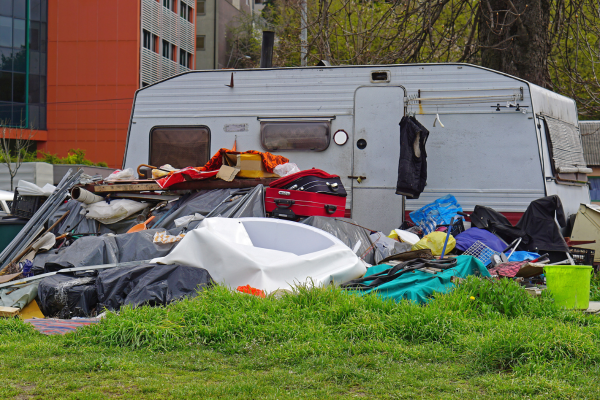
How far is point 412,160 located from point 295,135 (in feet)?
6.04

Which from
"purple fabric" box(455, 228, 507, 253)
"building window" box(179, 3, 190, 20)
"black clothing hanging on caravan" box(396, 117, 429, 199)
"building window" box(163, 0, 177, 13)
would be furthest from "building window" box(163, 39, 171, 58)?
"purple fabric" box(455, 228, 507, 253)

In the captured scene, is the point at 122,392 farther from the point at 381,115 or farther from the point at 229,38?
the point at 229,38

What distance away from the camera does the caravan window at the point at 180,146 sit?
395 inches

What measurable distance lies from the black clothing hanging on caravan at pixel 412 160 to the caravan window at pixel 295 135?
121cm

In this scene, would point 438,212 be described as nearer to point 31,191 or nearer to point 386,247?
point 386,247

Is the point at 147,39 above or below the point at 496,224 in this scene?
above

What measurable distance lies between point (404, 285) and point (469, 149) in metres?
3.81

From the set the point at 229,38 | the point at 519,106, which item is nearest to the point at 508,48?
the point at 519,106

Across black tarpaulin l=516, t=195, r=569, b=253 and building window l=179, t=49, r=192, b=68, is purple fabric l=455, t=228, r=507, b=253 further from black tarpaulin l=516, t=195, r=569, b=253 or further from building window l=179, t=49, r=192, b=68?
building window l=179, t=49, r=192, b=68

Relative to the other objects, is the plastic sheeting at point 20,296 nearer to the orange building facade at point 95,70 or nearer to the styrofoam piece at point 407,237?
the styrofoam piece at point 407,237

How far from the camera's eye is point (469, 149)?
29.7 feet

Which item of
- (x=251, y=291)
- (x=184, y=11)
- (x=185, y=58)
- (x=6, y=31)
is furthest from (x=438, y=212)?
(x=184, y=11)

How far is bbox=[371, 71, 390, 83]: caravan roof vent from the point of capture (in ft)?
30.5

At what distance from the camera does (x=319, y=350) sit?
4.47 metres
